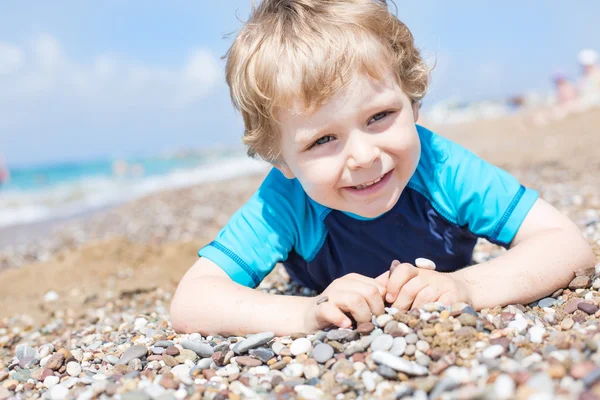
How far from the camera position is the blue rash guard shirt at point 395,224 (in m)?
3.20

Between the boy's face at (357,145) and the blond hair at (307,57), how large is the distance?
0.08 m

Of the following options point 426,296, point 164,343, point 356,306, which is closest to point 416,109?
point 426,296

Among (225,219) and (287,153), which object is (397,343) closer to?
(287,153)

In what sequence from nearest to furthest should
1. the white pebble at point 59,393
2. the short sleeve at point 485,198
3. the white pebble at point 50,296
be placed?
the white pebble at point 59,393 → the short sleeve at point 485,198 → the white pebble at point 50,296

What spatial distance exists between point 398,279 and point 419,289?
0.34 ft

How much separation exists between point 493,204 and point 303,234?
3.65ft

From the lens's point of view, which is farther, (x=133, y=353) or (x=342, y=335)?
(x=133, y=353)

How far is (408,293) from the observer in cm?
258

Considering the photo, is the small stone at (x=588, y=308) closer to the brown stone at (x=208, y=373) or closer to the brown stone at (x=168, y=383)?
the brown stone at (x=208, y=373)

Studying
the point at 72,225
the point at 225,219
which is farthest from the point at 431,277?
Result: the point at 72,225

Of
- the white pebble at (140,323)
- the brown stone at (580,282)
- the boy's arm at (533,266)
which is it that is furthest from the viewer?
the white pebble at (140,323)

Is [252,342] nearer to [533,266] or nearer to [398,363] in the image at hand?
[398,363]

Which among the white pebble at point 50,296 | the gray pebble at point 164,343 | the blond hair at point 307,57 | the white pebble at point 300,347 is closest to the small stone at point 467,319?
the white pebble at point 300,347

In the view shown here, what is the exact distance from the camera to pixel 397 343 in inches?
88.7
